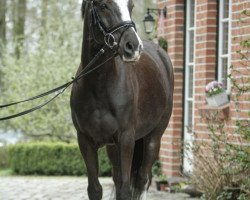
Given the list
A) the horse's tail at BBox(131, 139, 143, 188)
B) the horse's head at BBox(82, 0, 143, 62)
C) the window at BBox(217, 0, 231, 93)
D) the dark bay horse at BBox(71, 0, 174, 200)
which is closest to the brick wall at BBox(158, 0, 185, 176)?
the window at BBox(217, 0, 231, 93)

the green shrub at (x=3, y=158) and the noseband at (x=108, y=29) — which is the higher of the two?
the noseband at (x=108, y=29)

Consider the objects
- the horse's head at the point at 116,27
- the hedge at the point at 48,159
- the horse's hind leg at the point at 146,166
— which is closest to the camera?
the horse's head at the point at 116,27

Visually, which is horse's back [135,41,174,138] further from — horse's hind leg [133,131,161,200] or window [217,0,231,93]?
window [217,0,231,93]

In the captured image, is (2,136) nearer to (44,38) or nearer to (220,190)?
(44,38)

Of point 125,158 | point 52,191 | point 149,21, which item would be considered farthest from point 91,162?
point 149,21

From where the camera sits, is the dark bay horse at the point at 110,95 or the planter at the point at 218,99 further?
the planter at the point at 218,99

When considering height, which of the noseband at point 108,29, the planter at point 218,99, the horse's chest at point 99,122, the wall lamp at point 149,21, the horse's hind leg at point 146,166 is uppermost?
the wall lamp at point 149,21

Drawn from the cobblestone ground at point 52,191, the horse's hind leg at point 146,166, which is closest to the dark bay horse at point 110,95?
the horse's hind leg at point 146,166

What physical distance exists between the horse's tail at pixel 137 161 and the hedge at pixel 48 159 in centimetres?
1167

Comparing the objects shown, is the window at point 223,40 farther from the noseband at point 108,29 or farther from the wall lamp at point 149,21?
the noseband at point 108,29

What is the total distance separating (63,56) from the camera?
87.0 feet

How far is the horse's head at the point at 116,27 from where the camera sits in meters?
7.07

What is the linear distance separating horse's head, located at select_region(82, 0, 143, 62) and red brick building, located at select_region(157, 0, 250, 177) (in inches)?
161

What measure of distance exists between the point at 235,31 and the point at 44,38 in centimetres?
1597
